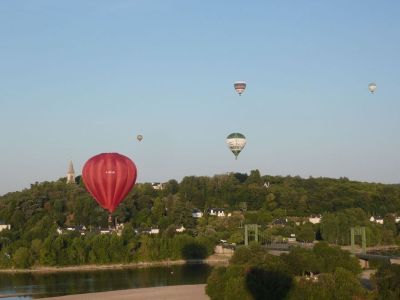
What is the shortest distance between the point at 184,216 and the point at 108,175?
135 ft

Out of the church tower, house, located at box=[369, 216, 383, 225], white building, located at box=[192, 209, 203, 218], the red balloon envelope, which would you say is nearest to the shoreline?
white building, located at box=[192, 209, 203, 218]

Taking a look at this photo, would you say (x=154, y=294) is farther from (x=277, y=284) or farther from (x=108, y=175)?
(x=277, y=284)

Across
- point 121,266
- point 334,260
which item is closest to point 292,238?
point 121,266

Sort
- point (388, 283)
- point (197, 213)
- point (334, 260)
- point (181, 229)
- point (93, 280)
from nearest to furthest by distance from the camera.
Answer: point (388, 283), point (334, 260), point (93, 280), point (181, 229), point (197, 213)

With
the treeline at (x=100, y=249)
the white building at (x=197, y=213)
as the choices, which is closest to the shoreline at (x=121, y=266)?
the treeline at (x=100, y=249)

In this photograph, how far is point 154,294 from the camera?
37156 mm

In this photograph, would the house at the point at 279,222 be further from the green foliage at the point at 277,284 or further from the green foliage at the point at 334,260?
the green foliage at the point at 277,284

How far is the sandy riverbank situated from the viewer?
35638 millimetres

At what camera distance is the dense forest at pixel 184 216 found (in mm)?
58250

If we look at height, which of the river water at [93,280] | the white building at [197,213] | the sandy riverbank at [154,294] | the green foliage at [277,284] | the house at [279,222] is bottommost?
the river water at [93,280]

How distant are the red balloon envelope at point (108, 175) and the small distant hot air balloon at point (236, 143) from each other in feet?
55.1

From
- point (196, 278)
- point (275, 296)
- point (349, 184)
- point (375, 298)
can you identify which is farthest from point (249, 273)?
point (349, 184)

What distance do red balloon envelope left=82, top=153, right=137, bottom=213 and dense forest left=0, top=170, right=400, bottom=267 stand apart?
2446 centimetres

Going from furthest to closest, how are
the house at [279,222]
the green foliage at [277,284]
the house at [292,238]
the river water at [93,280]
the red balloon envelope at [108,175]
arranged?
the house at [279,222], the house at [292,238], the river water at [93,280], the red balloon envelope at [108,175], the green foliage at [277,284]
